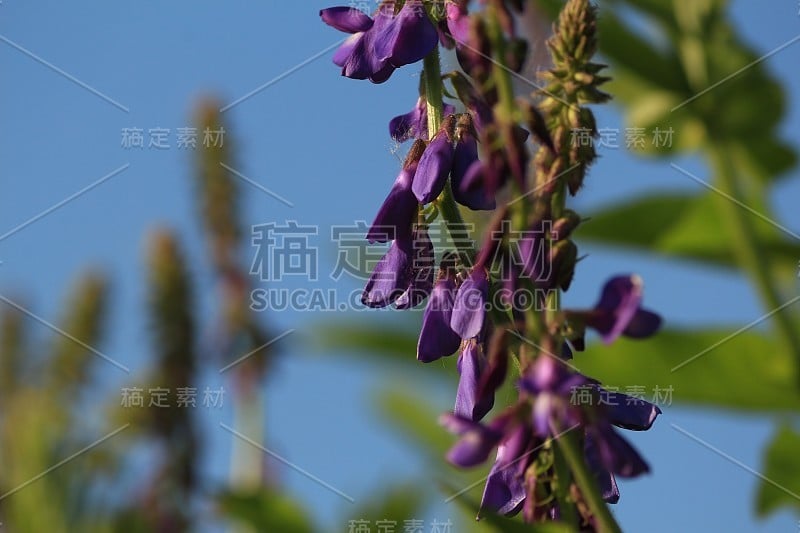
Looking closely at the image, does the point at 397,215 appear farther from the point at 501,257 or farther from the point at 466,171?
the point at 501,257

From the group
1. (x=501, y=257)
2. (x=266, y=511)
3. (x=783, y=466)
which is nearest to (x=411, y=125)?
(x=501, y=257)

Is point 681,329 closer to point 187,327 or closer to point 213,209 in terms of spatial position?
point 187,327

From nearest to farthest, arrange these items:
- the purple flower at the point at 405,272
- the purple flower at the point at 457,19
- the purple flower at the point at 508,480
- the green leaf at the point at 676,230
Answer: the purple flower at the point at 508,480, the purple flower at the point at 457,19, the purple flower at the point at 405,272, the green leaf at the point at 676,230

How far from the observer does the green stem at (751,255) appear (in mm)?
1813

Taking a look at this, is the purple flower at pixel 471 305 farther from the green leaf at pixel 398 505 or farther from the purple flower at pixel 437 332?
the green leaf at pixel 398 505

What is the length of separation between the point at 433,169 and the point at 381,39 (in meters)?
0.23

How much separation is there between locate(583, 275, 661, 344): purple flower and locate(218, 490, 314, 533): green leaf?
1.45 metres

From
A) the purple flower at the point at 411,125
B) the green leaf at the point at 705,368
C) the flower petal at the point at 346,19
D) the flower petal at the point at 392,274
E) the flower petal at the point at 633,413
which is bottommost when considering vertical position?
the flower petal at the point at 633,413

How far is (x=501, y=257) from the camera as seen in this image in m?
1.16

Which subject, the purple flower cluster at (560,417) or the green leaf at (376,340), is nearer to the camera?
the purple flower cluster at (560,417)

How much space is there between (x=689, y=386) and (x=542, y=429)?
1.05 meters

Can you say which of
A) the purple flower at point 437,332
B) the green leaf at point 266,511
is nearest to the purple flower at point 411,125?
the purple flower at point 437,332

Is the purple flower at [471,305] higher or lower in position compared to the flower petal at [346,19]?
lower

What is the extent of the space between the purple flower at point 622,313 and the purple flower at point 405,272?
0.48 metres
